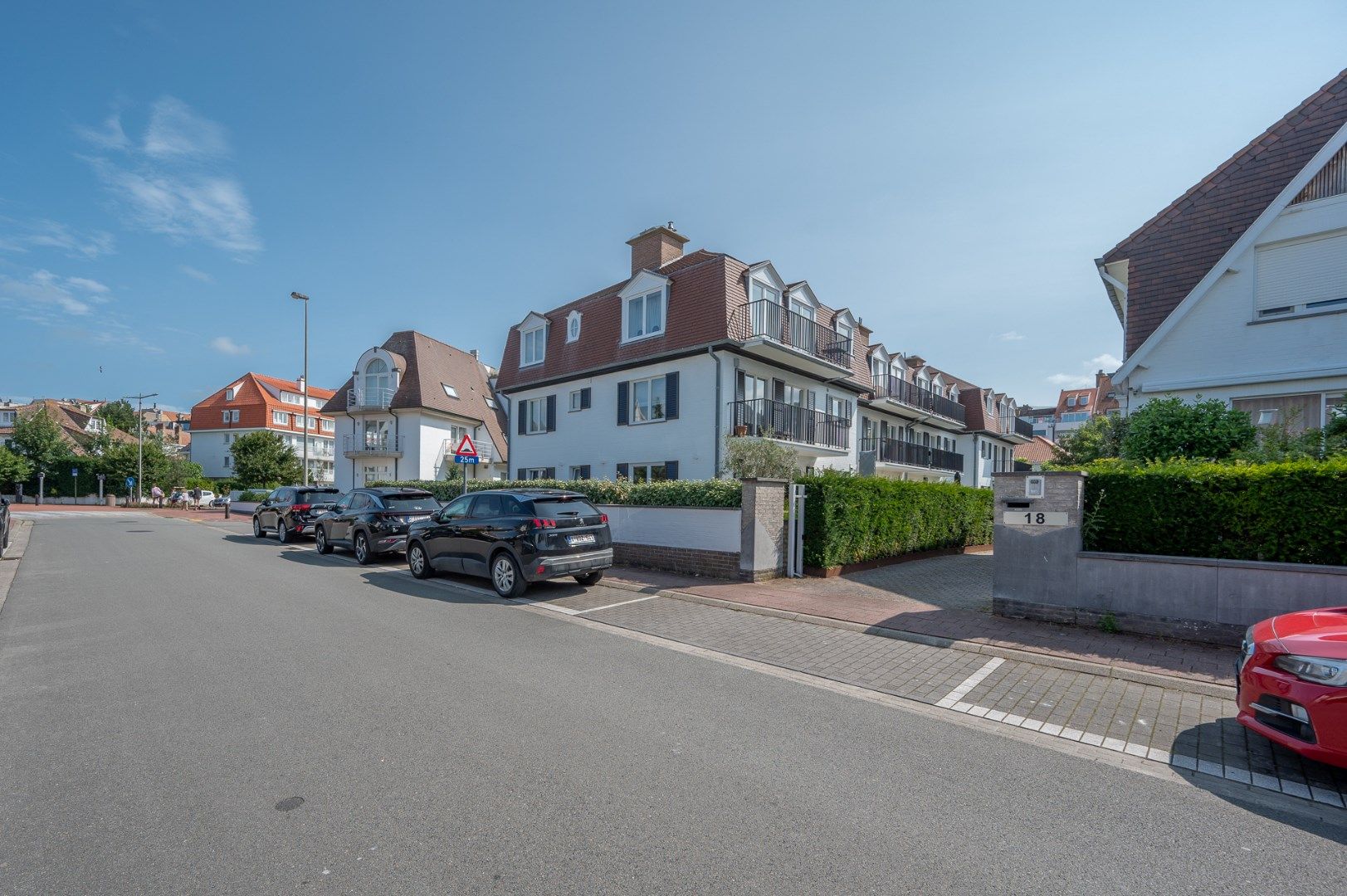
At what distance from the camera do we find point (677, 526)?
13.0 metres

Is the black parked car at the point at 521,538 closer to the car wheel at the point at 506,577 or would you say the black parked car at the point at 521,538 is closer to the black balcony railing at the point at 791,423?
the car wheel at the point at 506,577

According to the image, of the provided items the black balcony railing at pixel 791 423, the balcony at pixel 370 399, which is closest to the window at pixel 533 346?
the black balcony railing at pixel 791 423

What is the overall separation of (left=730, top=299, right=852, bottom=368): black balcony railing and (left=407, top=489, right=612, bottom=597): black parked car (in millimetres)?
9789

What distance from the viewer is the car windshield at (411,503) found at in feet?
47.9

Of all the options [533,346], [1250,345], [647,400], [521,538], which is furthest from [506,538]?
[533,346]

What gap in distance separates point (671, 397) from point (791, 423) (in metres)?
4.24

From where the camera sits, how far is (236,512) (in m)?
36.7

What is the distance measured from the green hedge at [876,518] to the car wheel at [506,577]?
5553mm

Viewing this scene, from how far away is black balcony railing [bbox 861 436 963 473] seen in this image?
2801 cm

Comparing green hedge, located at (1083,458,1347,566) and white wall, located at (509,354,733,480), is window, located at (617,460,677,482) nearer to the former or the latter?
white wall, located at (509,354,733,480)

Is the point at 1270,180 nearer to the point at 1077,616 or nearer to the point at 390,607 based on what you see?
the point at 1077,616

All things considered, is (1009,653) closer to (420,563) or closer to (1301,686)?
(1301,686)

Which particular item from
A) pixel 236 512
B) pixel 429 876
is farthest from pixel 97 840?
pixel 236 512

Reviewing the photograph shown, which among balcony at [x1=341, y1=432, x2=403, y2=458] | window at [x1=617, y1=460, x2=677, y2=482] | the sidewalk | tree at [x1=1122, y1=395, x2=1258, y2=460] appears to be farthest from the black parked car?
balcony at [x1=341, y1=432, x2=403, y2=458]
